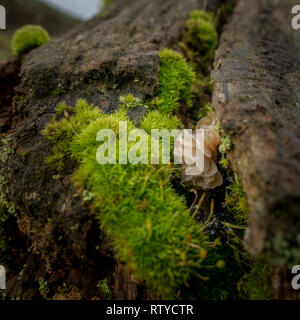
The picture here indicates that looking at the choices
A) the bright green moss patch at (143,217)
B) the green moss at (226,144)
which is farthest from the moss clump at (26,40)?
the green moss at (226,144)

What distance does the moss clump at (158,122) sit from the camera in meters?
2.68

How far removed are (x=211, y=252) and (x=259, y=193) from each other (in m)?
0.82

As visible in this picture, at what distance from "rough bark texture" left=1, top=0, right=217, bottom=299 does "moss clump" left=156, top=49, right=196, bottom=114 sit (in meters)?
0.16

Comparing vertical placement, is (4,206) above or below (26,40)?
below

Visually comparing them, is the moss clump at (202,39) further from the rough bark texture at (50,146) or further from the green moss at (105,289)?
the green moss at (105,289)

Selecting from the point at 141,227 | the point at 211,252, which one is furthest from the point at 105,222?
the point at 211,252

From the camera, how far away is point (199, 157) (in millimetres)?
2422

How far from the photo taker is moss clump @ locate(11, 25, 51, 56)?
4.62 metres

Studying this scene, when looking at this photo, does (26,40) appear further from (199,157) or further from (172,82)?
(199,157)

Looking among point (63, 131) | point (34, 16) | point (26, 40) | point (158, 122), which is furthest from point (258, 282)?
point (34, 16)

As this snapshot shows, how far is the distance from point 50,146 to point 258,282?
262 cm

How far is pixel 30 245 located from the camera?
3131 mm

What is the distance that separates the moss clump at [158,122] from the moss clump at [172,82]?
0.65 feet

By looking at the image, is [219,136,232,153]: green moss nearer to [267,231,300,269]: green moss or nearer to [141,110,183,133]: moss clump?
[141,110,183,133]: moss clump
